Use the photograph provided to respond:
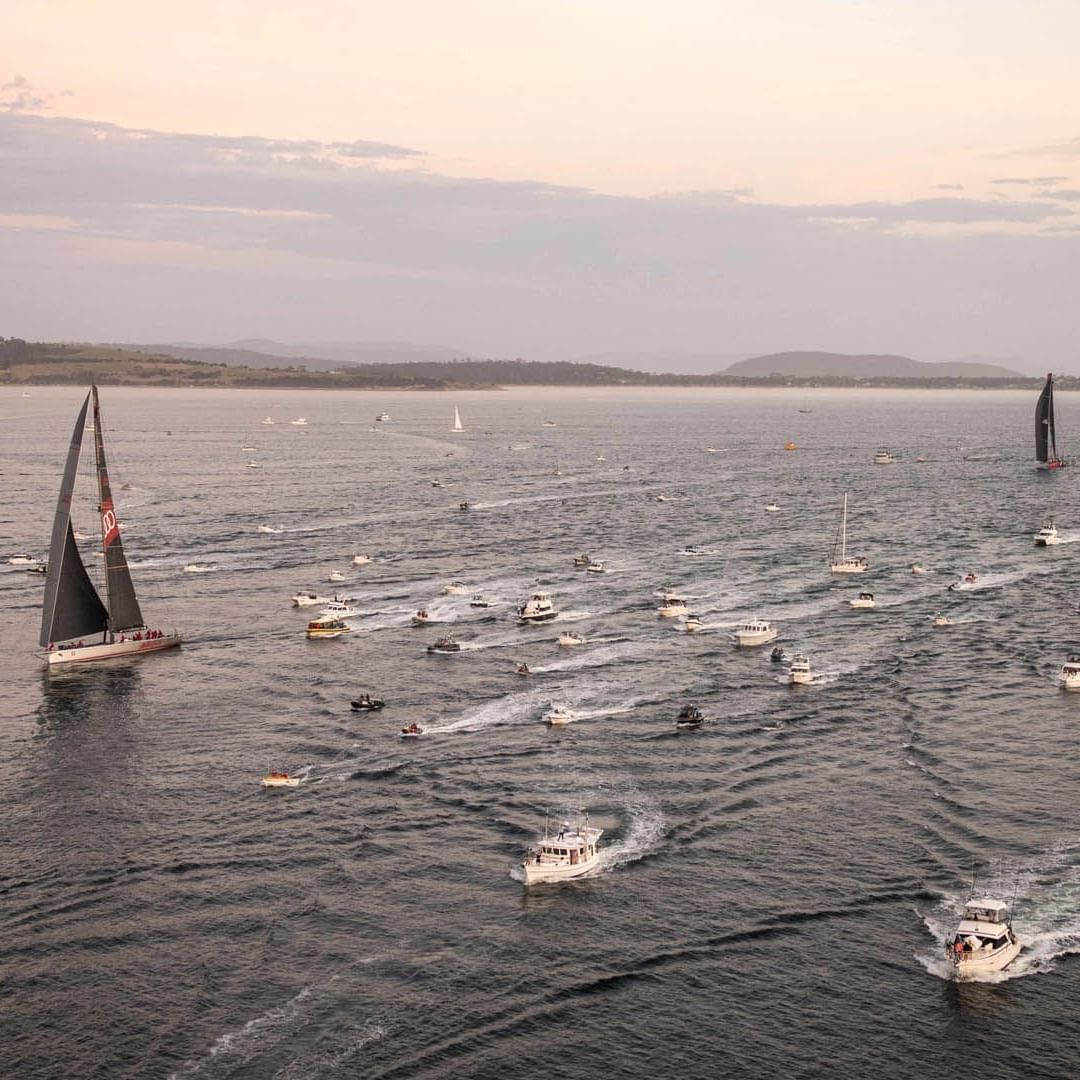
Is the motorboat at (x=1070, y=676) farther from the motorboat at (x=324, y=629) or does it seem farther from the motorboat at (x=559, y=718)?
Result: the motorboat at (x=324, y=629)

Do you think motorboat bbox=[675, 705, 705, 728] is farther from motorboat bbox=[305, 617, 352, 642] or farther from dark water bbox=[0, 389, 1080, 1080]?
motorboat bbox=[305, 617, 352, 642]

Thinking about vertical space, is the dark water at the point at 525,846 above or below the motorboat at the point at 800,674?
below

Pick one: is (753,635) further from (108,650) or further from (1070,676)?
(108,650)

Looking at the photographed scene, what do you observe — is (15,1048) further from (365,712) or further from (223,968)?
(365,712)

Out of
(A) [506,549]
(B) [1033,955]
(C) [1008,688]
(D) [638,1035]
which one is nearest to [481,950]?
(D) [638,1035]

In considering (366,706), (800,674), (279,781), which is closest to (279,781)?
A: (279,781)

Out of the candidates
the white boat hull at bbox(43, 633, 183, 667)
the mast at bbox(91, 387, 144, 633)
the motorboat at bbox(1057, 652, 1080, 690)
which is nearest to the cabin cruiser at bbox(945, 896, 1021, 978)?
the motorboat at bbox(1057, 652, 1080, 690)

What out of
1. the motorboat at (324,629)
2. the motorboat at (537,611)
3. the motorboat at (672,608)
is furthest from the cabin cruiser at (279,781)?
the motorboat at (672,608)
